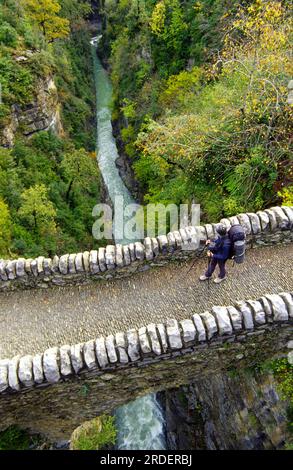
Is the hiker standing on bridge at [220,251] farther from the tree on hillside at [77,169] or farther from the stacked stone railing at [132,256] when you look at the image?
the tree on hillside at [77,169]

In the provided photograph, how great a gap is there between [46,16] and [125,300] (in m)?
32.9

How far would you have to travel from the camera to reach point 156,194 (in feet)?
65.8

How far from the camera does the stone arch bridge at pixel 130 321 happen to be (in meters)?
7.72

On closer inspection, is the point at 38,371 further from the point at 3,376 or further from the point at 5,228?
the point at 5,228

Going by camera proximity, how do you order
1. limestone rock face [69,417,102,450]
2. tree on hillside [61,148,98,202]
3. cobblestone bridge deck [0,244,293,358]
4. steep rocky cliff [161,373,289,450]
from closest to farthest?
1. steep rocky cliff [161,373,289,450]
2. cobblestone bridge deck [0,244,293,358]
3. limestone rock face [69,417,102,450]
4. tree on hillside [61,148,98,202]

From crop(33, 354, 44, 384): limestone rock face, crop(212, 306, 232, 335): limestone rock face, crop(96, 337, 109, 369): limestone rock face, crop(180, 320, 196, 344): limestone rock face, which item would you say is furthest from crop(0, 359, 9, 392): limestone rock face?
crop(212, 306, 232, 335): limestone rock face

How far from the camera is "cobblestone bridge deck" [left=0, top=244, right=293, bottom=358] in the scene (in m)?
9.30

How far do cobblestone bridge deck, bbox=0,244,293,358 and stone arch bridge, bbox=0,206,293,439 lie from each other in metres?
0.03

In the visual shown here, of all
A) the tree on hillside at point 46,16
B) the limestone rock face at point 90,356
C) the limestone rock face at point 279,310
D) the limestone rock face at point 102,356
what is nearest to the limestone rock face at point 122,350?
the limestone rock face at point 102,356

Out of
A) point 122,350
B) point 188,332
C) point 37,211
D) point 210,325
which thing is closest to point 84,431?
point 122,350

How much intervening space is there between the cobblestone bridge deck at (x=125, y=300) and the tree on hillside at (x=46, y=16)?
30106 millimetres

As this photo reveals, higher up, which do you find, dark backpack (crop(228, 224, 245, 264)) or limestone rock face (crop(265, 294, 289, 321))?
dark backpack (crop(228, 224, 245, 264))

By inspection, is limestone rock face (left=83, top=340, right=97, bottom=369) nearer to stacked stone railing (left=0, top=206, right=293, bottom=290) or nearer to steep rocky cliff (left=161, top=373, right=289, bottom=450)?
stacked stone railing (left=0, top=206, right=293, bottom=290)

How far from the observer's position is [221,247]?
8836 mm
